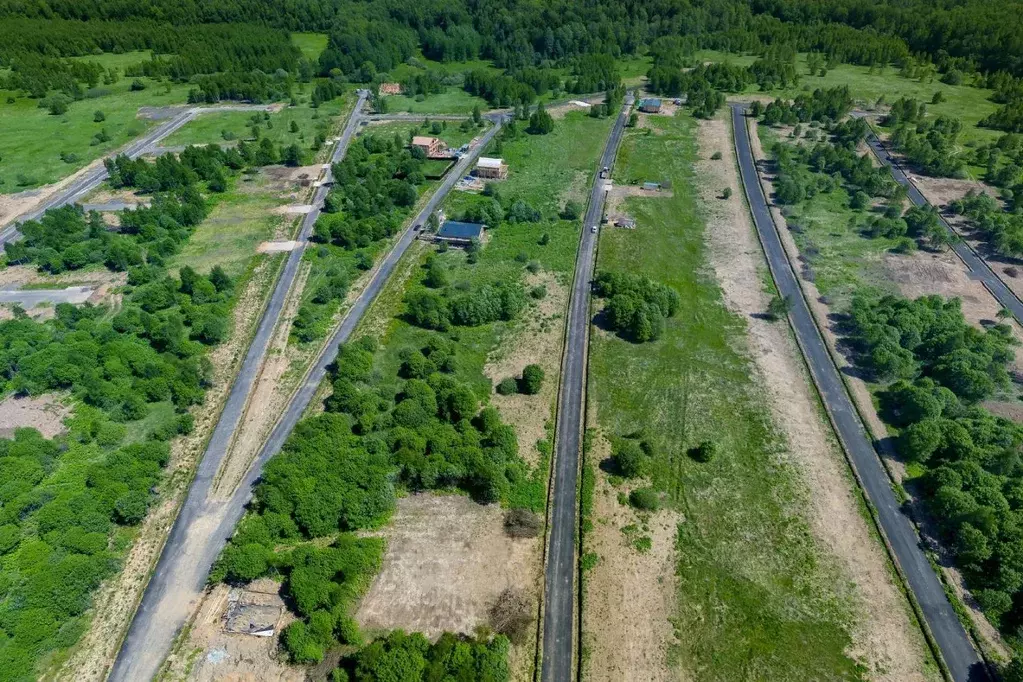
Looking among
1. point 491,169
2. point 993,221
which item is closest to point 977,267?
point 993,221

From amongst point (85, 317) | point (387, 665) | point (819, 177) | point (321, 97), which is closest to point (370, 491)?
point (387, 665)

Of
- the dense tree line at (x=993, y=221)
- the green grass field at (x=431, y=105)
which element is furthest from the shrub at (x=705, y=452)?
the green grass field at (x=431, y=105)

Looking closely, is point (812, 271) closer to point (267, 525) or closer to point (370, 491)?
point (370, 491)

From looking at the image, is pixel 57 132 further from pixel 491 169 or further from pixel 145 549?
pixel 145 549

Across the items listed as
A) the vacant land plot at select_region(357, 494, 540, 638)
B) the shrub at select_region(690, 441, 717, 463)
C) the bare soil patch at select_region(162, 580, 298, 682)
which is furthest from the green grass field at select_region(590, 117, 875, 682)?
the bare soil patch at select_region(162, 580, 298, 682)

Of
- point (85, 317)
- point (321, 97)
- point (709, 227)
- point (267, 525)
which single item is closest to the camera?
point (267, 525)

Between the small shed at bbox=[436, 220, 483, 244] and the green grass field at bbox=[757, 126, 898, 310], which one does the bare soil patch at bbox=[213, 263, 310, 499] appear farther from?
the green grass field at bbox=[757, 126, 898, 310]
